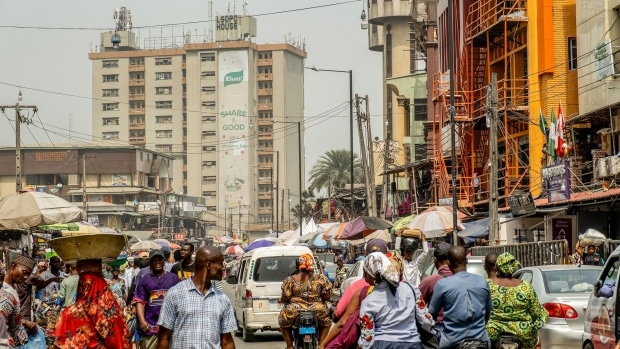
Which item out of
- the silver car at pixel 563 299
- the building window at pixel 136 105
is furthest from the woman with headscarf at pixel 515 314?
the building window at pixel 136 105

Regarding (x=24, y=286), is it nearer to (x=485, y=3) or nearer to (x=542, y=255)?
(x=542, y=255)

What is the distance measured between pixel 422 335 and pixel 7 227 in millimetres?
13509

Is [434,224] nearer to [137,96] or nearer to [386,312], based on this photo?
[386,312]

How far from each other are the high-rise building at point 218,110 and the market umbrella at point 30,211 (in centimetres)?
14921

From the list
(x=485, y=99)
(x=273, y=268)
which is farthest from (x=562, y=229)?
(x=273, y=268)

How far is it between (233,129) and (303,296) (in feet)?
531

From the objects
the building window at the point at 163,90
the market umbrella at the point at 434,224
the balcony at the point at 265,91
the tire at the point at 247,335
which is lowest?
the tire at the point at 247,335

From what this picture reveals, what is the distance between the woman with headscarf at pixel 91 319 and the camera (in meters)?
9.18

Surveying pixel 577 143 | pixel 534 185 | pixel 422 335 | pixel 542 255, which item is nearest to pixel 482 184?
pixel 534 185

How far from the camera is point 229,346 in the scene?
873cm

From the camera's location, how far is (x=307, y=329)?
1552 cm

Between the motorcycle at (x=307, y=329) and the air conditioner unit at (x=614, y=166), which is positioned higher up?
the air conditioner unit at (x=614, y=166)

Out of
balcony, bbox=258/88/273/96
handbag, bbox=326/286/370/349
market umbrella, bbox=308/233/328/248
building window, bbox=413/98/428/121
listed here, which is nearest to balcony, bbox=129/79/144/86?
balcony, bbox=258/88/273/96

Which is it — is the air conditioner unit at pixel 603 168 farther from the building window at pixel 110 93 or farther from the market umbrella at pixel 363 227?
the building window at pixel 110 93
